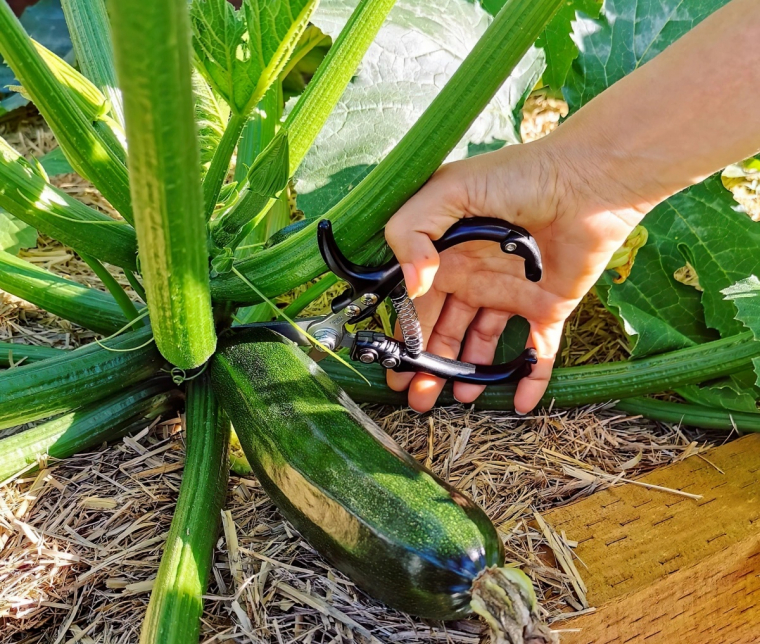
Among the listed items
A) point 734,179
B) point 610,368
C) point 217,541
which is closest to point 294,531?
point 217,541

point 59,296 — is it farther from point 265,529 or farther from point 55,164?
point 55,164

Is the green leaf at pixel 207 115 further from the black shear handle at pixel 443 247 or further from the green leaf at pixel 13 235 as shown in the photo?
the green leaf at pixel 13 235

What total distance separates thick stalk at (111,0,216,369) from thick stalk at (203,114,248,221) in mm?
228

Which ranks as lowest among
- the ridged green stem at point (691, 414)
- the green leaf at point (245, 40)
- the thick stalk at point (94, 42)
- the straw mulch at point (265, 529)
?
the straw mulch at point (265, 529)

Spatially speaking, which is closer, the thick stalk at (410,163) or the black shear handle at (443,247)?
the thick stalk at (410,163)

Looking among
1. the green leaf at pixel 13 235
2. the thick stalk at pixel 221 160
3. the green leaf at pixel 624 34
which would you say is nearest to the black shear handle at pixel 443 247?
the thick stalk at pixel 221 160

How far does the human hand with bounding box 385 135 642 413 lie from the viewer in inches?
48.6

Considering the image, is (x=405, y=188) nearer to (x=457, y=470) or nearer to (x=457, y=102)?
(x=457, y=102)

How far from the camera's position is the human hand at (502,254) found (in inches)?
48.6

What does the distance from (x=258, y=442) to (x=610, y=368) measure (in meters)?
0.81

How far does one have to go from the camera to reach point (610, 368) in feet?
4.99

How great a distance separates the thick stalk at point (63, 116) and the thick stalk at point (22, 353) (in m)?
0.40

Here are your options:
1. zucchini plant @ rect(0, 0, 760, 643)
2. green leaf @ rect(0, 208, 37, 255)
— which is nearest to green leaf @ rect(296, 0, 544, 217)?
zucchini plant @ rect(0, 0, 760, 643)

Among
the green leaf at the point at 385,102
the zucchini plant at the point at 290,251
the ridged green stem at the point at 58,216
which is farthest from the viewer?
the green leaf at the point at 385,102
